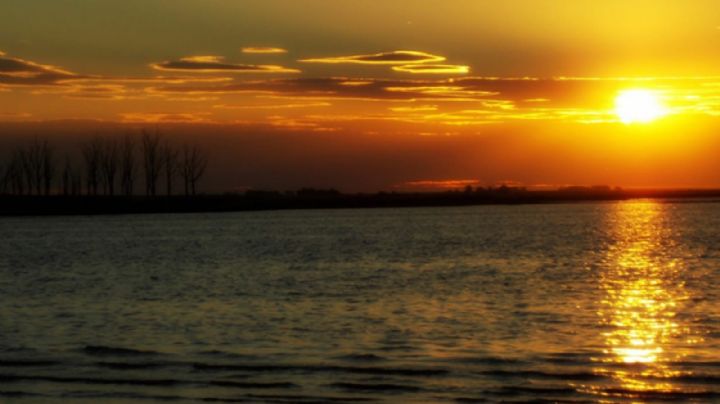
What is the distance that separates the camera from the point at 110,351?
76.1ft

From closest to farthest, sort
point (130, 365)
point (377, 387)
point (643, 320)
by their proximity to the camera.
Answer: point (377, 387)
point (130, 365)
point (643, 320)

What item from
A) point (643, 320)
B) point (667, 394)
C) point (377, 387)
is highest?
Result: point (667, 394)

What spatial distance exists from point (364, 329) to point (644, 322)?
26.2ft

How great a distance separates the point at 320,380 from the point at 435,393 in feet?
8.17

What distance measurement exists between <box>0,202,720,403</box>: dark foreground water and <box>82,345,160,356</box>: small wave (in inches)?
2.5

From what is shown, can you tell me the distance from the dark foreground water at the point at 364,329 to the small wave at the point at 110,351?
64 millimetres

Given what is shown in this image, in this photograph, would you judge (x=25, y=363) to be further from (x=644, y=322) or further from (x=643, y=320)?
(x=643, y=320)

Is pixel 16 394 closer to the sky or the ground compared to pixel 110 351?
closer to the sky

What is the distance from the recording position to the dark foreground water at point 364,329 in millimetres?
18531

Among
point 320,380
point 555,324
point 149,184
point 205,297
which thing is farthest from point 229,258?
point 149,184

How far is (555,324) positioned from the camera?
28.5 m

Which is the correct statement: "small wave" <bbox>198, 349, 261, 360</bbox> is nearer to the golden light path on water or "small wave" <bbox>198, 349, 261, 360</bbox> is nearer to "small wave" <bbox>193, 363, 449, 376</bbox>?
"small wave" <bbox>193, 363, 449, 376</bbox>

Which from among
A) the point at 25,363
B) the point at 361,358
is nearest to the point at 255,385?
the point at 361,358

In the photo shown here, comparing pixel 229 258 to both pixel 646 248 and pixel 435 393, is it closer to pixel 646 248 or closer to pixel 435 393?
pixel 646 248
